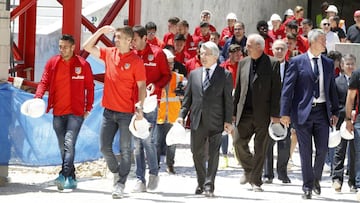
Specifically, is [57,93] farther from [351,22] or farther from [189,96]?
[351,22]

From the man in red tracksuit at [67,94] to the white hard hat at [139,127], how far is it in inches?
41.6

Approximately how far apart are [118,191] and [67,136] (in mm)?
1064

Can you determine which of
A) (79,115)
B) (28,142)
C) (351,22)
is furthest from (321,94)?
(351,22)

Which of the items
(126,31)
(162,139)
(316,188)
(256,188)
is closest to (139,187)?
(256,188)

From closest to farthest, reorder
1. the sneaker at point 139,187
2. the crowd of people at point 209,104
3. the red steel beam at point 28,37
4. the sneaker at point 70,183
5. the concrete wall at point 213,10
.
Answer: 1. the crowd of people at point 209,104
2. the sneaker at point 70,183
3. the sneaker at point 139,187
4. the red steel beam at point 28,37
5. the concrete wall at point 213,10

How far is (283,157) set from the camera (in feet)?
45.2

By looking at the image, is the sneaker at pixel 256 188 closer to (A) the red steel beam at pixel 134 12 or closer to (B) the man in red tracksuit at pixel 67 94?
(B) the man in red tracksuit at pixel 67 94

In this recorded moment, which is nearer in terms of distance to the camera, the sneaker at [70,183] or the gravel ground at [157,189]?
the gravel ground at [157,189]

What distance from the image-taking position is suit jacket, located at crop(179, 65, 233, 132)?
12.0 metres

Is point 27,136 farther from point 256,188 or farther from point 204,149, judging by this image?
point 256,188

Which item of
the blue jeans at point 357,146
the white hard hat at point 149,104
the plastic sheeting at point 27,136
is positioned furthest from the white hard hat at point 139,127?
the blue jeans at point 357,146

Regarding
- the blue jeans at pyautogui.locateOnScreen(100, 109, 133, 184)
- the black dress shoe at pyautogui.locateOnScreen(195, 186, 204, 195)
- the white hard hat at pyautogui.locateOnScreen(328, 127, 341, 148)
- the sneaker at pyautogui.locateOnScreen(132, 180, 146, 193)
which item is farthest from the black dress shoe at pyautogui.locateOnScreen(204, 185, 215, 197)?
the white hard hat at pyautogui.locateOnScreen(328, 127, 341, 148)

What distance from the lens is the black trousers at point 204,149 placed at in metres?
12.0

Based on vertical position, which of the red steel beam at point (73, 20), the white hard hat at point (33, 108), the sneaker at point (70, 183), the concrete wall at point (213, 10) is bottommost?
the sneaker at point (70, 183)
